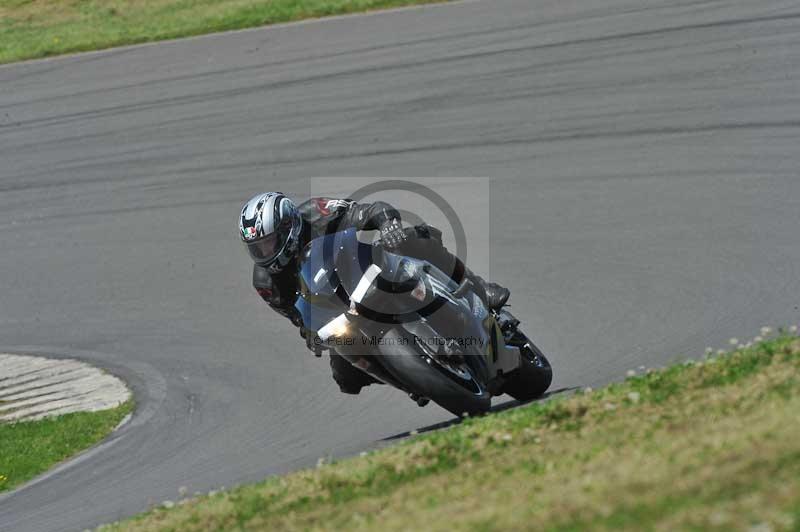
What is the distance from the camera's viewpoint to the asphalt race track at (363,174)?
32.0 ft

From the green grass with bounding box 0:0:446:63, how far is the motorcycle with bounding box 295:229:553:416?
12.7m

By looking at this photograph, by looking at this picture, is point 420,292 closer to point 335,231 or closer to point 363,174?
point 335,231

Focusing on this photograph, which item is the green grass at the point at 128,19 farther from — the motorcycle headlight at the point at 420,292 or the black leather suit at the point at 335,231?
the motorcycle headlight at the point at 420,292

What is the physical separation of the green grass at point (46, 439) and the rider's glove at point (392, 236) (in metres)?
4.00

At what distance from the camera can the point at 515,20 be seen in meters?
18.4

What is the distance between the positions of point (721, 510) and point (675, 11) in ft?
46.9

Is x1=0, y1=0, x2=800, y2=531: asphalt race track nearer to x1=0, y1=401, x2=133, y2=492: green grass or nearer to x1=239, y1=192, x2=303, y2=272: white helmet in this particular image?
x1=0, y1=401, x2=133, y2=492: green grass

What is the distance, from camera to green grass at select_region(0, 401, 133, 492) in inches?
397

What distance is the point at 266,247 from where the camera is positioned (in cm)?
808

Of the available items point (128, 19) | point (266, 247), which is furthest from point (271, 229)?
point (128, 19)

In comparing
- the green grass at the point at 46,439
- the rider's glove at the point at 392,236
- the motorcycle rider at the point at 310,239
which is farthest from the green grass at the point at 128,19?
the rider's glove at the point at 392,236

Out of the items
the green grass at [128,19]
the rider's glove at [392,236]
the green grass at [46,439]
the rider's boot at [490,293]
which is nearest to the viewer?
the rider's glove at [392,236]

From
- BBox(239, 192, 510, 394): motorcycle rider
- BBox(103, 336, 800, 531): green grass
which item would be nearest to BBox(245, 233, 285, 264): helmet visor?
BBox(239, 192, 510, 394): motorcycle rider

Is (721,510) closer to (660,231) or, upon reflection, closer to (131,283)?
(660,231)
